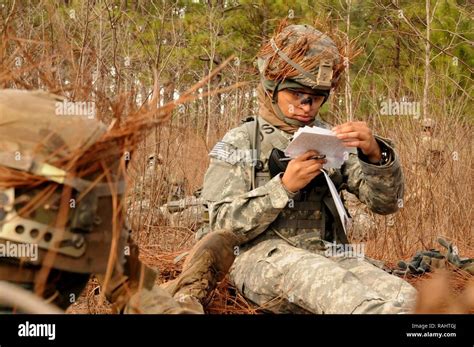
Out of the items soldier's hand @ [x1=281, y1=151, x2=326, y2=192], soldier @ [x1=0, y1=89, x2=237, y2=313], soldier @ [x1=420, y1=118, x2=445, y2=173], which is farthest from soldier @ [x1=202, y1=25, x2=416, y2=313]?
soldier @ [x1=420, y1=118, x2=445, y2=173]

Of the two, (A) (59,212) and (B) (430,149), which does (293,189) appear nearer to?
(A) (59,212)

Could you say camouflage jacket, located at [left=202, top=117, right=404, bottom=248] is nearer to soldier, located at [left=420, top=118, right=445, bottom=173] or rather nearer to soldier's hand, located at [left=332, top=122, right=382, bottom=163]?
soldier's hand, located at [left=332, top=122, right=382, bottom=163]

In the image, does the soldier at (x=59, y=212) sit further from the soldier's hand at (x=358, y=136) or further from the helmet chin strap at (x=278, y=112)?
the helmet chin strap at (x=278, y=112)

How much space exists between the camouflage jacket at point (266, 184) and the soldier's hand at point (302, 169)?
6.5 inches

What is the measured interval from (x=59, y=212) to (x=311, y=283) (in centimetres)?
155

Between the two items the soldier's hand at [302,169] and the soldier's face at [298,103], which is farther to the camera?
the soldier's face at [298,103]

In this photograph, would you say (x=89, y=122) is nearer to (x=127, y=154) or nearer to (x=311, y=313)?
(x=127, y=154)

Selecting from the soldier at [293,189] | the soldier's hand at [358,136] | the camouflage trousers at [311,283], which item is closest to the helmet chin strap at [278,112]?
the soldier at [293,189]

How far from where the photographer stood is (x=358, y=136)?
3.15 m

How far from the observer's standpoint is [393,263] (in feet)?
14.4

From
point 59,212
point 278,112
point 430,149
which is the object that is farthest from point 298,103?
point 430,149

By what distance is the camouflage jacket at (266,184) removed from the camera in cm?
330

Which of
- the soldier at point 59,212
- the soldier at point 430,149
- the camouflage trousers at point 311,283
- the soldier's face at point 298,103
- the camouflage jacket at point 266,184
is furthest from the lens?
the soldier at point 430,149
